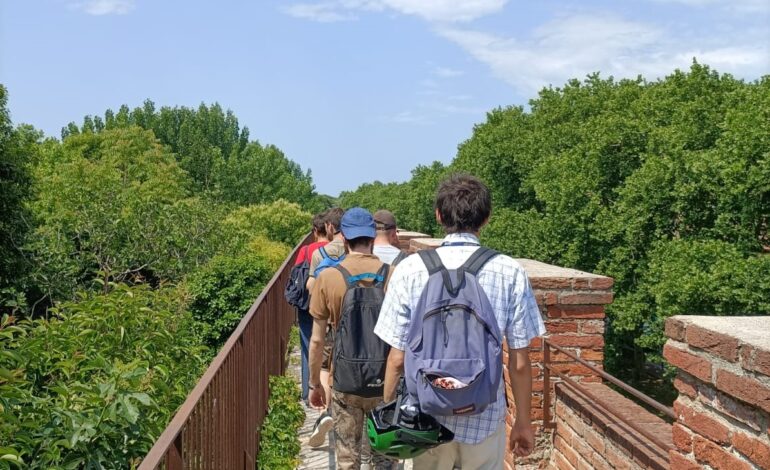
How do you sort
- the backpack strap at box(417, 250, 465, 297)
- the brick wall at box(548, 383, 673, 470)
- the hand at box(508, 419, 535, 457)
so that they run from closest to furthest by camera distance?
the backpack strap at box(417, 250, 465, 297) < the hand at box(508, 419, 535, 457) < the brick wall at box(548, 383, 673, 470)

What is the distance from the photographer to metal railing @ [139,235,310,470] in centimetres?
236

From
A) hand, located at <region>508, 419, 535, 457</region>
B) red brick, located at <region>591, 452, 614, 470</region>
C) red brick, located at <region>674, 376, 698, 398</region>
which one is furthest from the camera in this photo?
red brick, located at <region>591, 452, 614, 470</region>

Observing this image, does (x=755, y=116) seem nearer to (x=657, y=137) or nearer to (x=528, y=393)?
(x=657, y=137)

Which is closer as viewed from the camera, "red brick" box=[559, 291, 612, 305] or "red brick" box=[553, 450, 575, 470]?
"red brick" box=[553, 450, 575, 470]

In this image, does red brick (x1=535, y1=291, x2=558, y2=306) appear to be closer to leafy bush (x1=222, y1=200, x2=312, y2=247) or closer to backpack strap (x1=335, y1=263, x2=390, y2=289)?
backpack strap (x1=335, y1=263, x2=390, y2=289)

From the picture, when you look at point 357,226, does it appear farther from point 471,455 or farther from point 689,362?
point 689,362

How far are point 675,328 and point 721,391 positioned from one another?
0.35 m

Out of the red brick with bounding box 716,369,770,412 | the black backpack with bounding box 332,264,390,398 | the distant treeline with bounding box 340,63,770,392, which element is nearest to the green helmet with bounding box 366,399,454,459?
the black backpack with bounding box 332,264,390,398

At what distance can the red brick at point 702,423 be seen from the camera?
2355 millimetres

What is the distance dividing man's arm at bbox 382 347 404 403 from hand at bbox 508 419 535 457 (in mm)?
537

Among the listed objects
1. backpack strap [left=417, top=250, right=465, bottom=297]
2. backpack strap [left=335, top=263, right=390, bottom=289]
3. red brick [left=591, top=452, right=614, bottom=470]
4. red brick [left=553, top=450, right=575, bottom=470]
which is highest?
backpack strap [left=417, top=250, right=465, bottom=297]

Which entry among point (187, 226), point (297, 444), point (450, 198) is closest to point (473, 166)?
point (187, 226)

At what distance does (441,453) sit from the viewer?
296 cm

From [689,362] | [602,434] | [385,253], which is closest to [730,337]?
[689,362]
